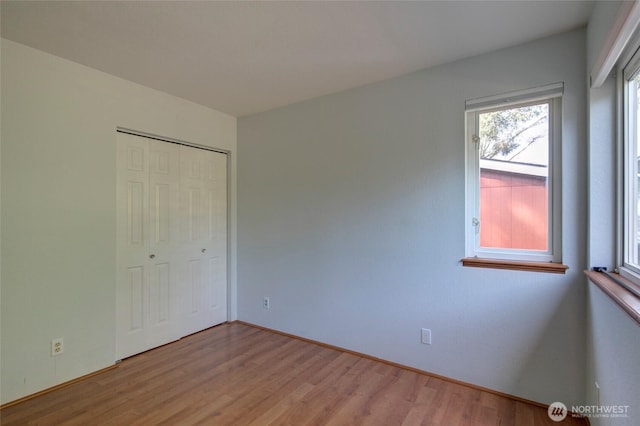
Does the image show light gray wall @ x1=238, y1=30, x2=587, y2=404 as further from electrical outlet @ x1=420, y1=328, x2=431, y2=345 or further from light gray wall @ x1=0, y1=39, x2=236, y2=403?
light gray wall @ x1=0, y1=39, x2=236, y2=403

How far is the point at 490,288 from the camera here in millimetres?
2248

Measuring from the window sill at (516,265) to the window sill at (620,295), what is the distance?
0.91 ft

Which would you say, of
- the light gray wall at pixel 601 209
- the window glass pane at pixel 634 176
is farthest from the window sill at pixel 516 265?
the window glass pane at pixel 634 176

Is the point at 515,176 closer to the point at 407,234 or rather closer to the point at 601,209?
the point at 601,209

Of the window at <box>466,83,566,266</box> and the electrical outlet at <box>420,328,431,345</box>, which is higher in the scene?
the window at <box>466,83,566,266</box>

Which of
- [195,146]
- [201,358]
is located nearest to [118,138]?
[195,146]

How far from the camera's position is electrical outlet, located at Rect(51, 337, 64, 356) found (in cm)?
230

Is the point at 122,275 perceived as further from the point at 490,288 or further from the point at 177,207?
the point at 490,288

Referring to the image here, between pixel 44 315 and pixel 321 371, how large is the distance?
2097 mm

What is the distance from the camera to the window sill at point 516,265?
6.66ft

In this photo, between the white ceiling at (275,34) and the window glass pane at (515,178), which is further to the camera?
the window glass pane at (515,178)

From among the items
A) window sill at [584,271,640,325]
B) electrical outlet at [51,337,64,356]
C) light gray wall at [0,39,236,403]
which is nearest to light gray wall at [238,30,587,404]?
window sill at [584,271,640,325]

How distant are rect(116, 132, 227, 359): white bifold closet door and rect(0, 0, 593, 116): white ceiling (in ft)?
2.68

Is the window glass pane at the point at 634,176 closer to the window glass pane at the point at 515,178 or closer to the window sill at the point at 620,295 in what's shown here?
the window sill at the point at 620,295
